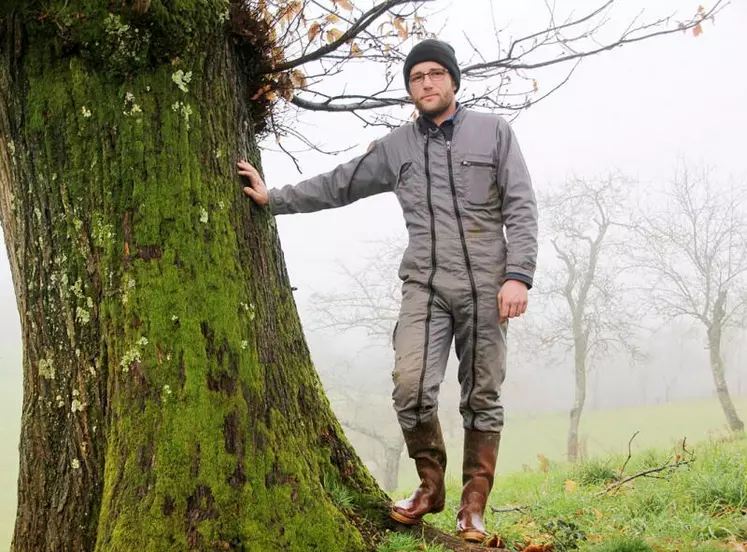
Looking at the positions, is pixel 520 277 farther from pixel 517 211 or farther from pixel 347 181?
pixel 347 181

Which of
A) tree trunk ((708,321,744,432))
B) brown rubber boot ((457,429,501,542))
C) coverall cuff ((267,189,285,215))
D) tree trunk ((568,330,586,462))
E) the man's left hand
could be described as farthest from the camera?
tree trunk ((568,330,586,462))

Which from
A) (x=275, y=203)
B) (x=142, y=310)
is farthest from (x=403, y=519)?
(x=275, y=203)

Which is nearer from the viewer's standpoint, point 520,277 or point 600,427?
point 520,277

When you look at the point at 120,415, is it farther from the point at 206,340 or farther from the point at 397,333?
the point at 397,333

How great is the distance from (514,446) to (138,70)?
32779 millimetres

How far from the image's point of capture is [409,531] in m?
3.01

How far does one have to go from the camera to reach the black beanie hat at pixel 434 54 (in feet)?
10.9

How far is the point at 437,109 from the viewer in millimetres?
3295

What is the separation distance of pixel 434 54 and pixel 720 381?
1915cm

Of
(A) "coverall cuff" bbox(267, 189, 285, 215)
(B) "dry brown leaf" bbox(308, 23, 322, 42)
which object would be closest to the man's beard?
(B) "dry brown leaf" bbox(308, 23, 322, 42)

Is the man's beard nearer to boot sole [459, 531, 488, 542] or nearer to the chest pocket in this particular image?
the chest pocket

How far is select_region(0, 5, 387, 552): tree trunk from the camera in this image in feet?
8.21

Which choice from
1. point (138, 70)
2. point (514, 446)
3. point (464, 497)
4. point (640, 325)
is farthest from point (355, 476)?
point (514, 446)

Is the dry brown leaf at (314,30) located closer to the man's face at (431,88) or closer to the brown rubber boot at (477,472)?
the man's face at (431,88)
